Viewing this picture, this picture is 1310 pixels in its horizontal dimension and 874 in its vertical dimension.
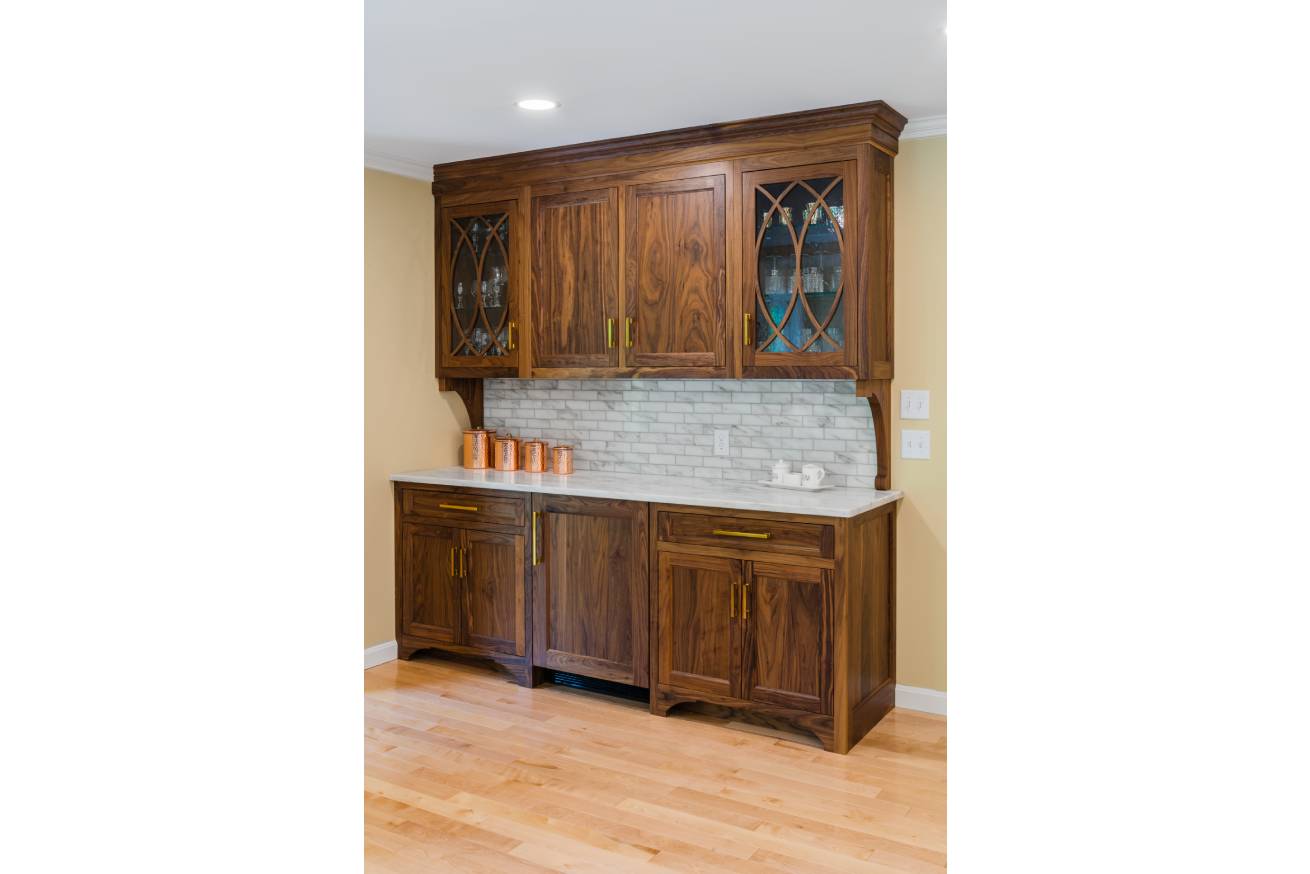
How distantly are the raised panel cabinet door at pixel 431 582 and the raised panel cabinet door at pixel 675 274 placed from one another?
1.23 m

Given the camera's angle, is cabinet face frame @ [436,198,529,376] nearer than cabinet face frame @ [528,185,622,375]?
No

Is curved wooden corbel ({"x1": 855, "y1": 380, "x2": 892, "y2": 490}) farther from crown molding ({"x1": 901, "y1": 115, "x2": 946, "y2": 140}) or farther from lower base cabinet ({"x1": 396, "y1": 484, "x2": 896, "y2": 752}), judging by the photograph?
crown molding ({"x1": 901, "y1": 115, "x2": 946, "y2": 140})

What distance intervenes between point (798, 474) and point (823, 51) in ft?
5.43

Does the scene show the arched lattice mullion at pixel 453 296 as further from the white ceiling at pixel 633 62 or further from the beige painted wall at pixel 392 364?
the white ceiling at pixel 633 62

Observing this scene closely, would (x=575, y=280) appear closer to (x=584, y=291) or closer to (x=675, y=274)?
(x=584, y=291)

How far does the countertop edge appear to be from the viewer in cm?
324

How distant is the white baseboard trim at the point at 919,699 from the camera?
11.9ft

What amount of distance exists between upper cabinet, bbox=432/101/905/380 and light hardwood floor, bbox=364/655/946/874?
1384 mm

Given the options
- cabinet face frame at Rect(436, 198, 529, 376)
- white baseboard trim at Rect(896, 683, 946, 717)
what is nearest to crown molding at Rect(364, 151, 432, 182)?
cabinet face frame at Rect(436, 198, 529, 376)

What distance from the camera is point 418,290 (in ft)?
14.6

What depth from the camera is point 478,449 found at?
4.52 m

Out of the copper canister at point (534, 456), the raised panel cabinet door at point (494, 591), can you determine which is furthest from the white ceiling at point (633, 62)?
the raised panel cabinet door at point (494, 591)
